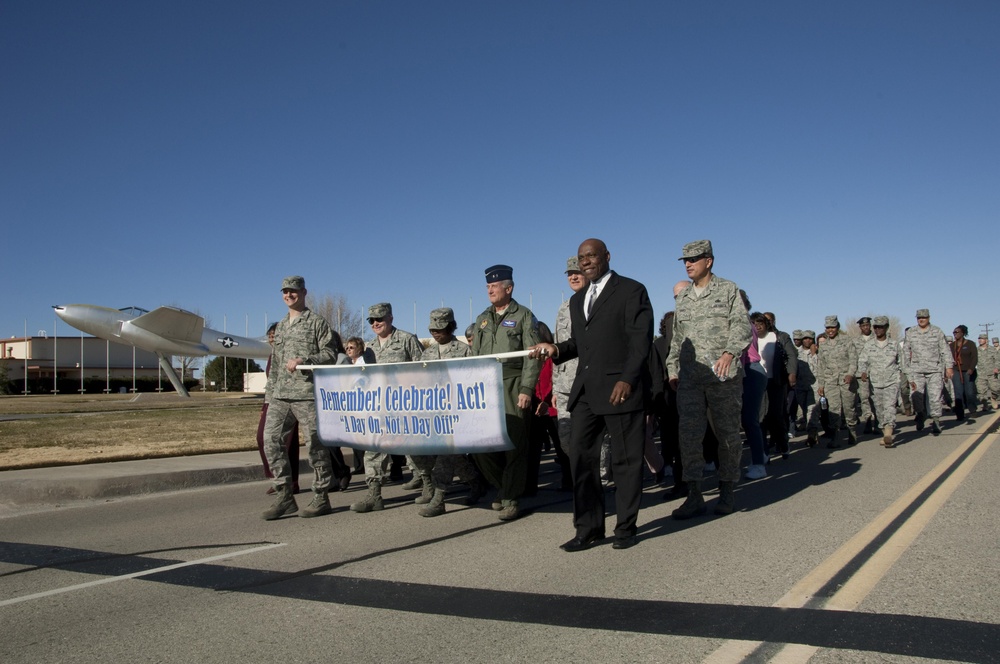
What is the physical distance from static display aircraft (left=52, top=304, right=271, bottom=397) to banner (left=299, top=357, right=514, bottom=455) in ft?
118

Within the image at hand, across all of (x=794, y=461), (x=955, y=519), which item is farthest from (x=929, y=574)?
(x=794, y=461)

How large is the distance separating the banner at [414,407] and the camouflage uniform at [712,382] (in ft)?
5.07

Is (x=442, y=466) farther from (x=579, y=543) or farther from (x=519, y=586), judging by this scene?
(x=519, y=586)

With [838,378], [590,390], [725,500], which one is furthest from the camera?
[838,378]

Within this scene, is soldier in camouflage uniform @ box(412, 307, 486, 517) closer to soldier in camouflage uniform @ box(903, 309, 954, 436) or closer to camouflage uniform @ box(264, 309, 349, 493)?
camouflage uniform @ box(264, 309, 349, 493)

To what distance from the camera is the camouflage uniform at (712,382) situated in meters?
6.58

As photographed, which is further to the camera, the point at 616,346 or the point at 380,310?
the point at 380,310

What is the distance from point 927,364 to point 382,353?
35.1ft

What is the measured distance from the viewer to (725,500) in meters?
6.76

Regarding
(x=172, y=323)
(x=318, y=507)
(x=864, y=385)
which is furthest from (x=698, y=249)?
(x=172, y=323)

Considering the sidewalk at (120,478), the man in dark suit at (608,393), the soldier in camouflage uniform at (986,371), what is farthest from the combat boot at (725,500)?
the soldier in camouflage uniform at (986,371)

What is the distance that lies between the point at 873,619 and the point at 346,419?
16.6ft

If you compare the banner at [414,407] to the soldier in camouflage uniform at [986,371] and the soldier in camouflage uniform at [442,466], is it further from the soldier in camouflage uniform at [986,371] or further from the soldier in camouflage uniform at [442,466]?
the soldier in camouflage uniform at [986,371]

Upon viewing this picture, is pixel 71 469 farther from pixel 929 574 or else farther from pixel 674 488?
pixel 929 574
